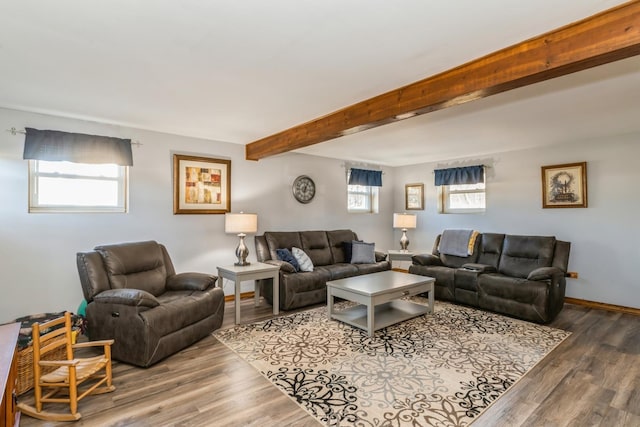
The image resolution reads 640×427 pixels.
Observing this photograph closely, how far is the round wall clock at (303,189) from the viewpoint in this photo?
561 cm

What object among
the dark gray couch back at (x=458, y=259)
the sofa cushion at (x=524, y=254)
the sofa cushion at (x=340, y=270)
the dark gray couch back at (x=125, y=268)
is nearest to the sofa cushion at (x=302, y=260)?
the sofa cushion at (x=340, y=270)

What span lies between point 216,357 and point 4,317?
2243mm

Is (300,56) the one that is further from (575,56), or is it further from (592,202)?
(592,202)

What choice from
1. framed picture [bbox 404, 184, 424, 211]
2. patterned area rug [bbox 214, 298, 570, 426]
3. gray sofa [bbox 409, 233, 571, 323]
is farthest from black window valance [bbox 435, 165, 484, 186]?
patterned area rug [bbox 214, 298, 570, 426]

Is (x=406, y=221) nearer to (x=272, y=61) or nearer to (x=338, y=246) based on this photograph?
(x=338, y=246)

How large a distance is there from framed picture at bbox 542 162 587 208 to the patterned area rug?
204 centimetres

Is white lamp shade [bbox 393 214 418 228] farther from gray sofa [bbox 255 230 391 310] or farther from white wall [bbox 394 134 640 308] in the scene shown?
white wall [bbox 394 134 640 308]

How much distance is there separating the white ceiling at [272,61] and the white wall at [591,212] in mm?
581

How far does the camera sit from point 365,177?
6.54 metres

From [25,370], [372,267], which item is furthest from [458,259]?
[25,370]

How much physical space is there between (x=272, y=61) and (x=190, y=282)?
2398mm

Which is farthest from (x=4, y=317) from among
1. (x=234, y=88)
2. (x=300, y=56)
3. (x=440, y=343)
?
(x=440, y=343)

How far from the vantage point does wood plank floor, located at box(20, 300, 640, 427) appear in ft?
6.70

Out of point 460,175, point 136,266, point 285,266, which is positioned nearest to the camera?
point 136,266
